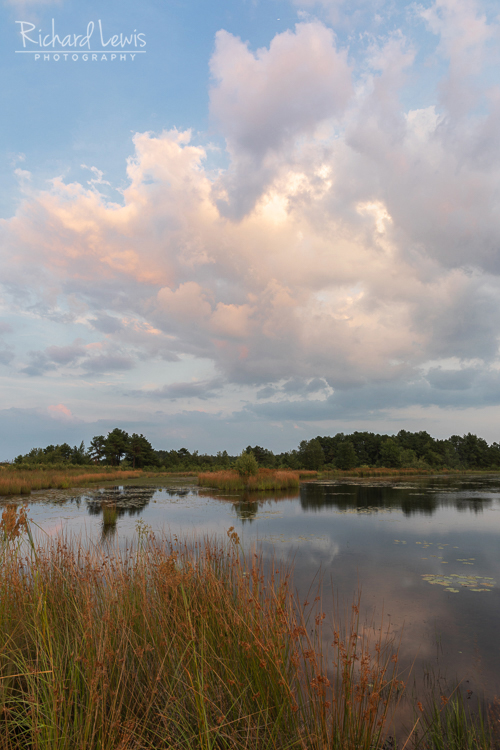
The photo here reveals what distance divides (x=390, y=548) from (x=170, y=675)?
357 inches

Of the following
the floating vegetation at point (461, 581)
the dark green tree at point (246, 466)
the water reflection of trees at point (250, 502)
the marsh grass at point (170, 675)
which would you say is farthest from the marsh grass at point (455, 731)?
the dark green tree at point (246, 466)

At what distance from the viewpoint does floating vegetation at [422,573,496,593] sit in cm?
771

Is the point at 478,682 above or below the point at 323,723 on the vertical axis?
below

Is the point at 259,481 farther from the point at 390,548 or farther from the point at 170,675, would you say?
the point at 170,675

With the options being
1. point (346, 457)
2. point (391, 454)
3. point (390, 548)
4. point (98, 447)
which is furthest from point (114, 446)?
point (390, 548)

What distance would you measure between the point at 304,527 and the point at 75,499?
49.5ft

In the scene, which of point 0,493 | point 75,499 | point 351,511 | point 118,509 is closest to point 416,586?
point 351,511

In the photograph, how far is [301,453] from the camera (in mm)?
83375

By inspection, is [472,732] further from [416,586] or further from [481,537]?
[481,537]

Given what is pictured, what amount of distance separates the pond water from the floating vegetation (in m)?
0.02

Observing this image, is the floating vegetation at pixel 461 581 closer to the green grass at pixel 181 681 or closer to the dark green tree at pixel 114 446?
the green grass at pixel 181 681

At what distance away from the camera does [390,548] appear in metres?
11.0

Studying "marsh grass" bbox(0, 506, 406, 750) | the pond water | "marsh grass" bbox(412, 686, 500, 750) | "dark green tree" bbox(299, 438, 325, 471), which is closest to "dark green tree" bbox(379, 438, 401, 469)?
"dark green tree" bbox(299, 438, 325, 471)

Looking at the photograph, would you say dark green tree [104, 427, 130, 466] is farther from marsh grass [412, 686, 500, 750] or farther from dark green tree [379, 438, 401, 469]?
marsh grass [412, 686, 500, 750]
